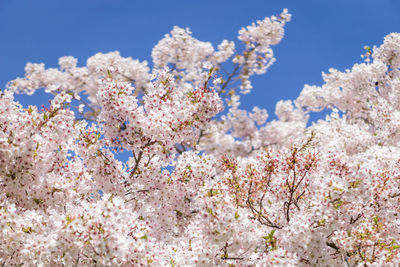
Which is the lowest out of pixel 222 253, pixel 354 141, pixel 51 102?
pixel 222 253

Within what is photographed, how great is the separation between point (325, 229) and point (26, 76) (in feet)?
78.7

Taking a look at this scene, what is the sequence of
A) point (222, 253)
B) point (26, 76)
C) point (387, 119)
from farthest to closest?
point (26, 76) → point (387, 119) → point (222, 253)

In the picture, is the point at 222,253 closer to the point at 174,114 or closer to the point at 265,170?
the point at 265,170

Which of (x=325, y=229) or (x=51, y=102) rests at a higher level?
(x=51, y=102)

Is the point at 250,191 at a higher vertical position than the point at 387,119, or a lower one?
lower

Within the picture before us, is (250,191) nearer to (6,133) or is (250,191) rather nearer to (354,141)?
(6,133)

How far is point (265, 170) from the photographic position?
7754 mm

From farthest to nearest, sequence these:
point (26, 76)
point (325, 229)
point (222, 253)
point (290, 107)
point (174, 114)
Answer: point (290, 107)
point (26, 76)
point (174, 114)
point (222, 253)
point (325, 229)

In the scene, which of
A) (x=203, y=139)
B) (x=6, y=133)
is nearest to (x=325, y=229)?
(x=6, y=133)

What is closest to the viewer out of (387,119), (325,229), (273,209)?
(325,229)

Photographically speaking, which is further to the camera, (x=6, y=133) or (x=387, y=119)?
(x=387, y=119)

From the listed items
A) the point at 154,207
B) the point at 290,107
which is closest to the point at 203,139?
the point at 290,107

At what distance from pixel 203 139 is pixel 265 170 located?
18101 mm

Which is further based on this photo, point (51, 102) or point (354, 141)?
point (354, 141)
